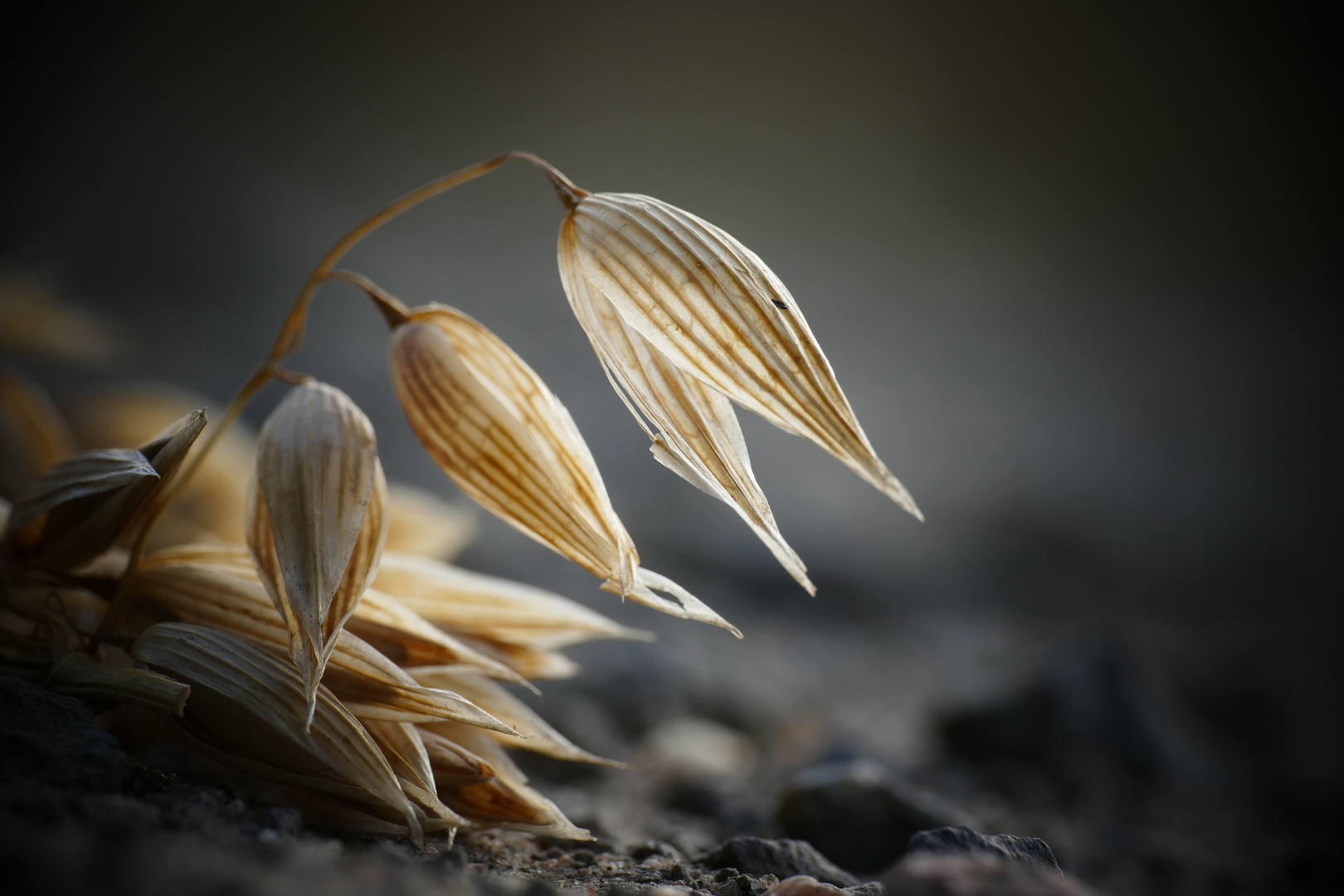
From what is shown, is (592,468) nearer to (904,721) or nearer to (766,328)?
(766,328)

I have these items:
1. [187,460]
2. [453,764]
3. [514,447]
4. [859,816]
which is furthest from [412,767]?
[187,460]

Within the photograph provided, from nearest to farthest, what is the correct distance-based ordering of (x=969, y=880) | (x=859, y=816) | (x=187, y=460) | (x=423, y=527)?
(x=969, y=880) < (x=859, y=816) < (x=423, y=527) < (x=187, y=460)

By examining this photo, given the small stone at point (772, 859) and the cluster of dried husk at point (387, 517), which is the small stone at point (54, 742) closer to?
the cluster of dried husk at point (387, 517)

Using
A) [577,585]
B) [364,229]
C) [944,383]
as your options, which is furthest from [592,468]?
[944,383]

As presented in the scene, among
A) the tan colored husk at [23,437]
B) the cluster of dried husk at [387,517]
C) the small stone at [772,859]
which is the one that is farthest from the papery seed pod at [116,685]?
the tan colored husk at [23,437]

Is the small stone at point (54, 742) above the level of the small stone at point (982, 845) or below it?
below

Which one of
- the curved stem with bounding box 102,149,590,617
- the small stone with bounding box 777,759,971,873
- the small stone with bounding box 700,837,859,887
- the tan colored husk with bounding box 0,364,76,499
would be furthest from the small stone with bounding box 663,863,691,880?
the tan colored husk with bounding box 0,364,76,499

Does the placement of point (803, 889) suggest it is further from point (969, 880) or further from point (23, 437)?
point (23, 437)
